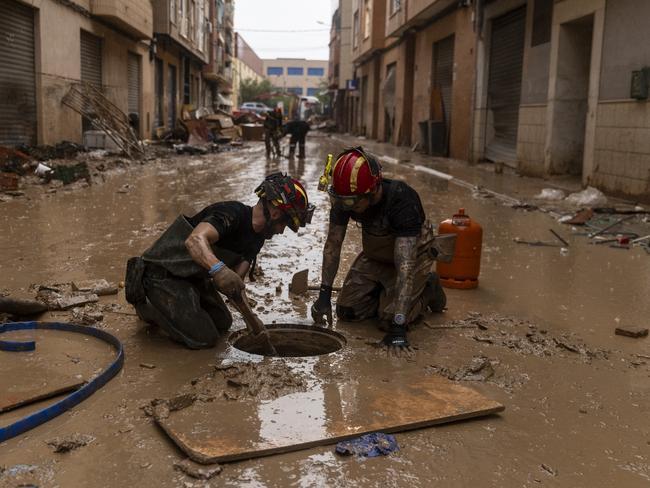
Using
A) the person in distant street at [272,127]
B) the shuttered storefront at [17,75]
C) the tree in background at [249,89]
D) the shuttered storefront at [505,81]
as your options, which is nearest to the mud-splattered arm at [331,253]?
the shuttered storefront at [17,75]

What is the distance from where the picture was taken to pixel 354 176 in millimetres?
3689

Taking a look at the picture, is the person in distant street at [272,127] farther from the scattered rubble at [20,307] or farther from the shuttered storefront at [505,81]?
the scattered rubble at [20,307]

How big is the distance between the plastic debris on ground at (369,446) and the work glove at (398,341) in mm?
1069

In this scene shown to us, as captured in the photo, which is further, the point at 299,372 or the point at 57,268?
the point at 57,268

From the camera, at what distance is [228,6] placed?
55125 mm

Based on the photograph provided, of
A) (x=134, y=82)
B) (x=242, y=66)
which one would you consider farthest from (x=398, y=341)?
(x=242, y=66)

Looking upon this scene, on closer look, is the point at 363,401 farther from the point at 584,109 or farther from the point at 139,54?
the point at 139,54

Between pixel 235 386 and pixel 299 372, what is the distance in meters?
0.39

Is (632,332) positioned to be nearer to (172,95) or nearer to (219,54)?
(172,95)

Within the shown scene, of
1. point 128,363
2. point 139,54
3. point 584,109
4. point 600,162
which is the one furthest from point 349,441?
point 139,54

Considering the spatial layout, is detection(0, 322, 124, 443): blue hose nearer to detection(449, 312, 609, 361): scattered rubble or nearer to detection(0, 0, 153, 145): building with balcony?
detection(449, 312, 609, 361): scattered rubble

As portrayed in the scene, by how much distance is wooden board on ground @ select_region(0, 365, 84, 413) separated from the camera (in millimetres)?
2900

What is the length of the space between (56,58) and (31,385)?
15137 mm

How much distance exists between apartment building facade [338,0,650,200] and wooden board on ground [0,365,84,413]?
30.1 feet
